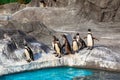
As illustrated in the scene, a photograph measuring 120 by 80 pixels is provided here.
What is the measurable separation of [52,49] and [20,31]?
6.82 feet

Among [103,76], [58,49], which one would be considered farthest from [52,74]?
[103,76]

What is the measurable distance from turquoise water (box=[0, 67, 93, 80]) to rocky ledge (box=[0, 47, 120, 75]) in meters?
0.19

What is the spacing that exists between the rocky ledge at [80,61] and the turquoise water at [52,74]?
189 mm

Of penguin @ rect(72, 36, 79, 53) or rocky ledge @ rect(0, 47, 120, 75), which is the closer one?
rocky ledge @ rect(0, 47, 120, 75)

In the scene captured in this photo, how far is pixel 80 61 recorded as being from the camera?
13742 mm

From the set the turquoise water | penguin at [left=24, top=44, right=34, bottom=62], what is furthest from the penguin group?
penguin at [left=24, top=44, right=34, bottom=62]

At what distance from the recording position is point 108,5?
2158 centimetres

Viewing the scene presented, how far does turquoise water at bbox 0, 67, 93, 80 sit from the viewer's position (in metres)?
13.0

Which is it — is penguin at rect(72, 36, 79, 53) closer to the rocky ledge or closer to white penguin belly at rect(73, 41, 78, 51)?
white penguin belly at rect(73, 41, 78, 51)

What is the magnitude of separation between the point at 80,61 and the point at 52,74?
4.59 feet

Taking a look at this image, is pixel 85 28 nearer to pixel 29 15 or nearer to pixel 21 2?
pixel 29 15

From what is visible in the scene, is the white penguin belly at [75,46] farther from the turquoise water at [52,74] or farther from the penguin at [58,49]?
the turquoise water at [52,74]

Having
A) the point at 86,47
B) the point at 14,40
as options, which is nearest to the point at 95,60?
the point at 86,47

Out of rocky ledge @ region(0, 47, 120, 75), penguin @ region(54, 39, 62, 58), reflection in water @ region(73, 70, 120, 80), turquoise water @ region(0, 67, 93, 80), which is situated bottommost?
turquoise water @ region(0, 67, 93, 80)
